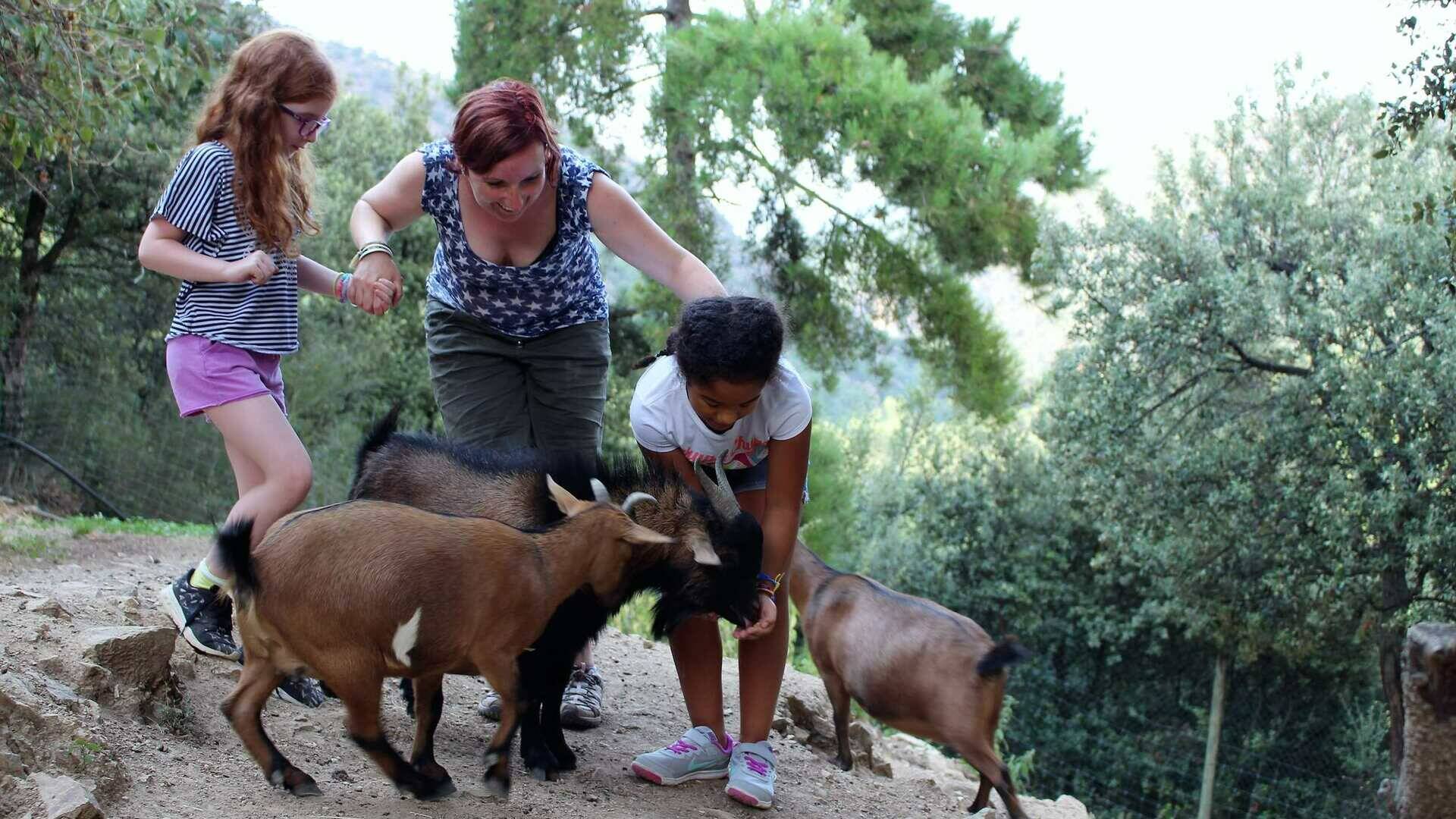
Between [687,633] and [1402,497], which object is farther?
[1402,497]

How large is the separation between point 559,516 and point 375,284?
2.80 ft

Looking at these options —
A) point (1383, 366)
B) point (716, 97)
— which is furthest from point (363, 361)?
point (1383, 366)

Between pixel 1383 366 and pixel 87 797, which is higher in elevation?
pixel 1383 366

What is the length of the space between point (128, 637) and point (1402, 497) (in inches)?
363

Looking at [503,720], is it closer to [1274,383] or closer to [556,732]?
[556,732]

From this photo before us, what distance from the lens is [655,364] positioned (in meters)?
3.98

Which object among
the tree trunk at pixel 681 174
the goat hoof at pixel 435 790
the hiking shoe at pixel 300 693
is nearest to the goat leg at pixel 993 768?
the goat hoof at pixel 435 790

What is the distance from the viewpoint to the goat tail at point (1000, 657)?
461cm

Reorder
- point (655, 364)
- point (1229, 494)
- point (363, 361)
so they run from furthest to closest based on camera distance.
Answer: point (363, 361) → point (1229, 494) → point (655, 364)

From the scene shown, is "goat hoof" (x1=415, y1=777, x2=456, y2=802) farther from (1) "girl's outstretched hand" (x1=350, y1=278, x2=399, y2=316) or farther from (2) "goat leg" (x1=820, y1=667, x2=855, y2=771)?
(2) "goat leg" (x1=820, y1=667, x2=855, y2=771)

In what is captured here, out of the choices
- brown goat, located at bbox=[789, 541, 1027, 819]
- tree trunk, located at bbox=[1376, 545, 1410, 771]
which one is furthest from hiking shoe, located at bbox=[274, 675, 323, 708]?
tree trunk, located at bbox=[1376, 545, 1410, 771]

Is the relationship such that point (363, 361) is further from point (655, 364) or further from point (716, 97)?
point (655, 364)

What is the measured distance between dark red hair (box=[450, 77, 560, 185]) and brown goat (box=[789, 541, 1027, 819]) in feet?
6.56

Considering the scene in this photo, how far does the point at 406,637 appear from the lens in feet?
10.1
